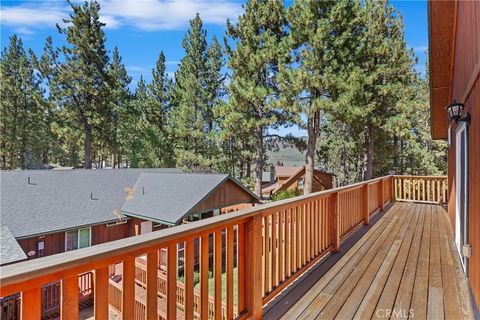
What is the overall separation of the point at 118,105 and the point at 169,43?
6.40 meters

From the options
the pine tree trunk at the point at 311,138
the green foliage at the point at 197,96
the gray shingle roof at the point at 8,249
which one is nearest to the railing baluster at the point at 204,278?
the gray shingle roof at the point at 8,249

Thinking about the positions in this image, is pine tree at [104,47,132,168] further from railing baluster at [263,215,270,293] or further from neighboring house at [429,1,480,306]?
railing baluster at [263,215,270,293]

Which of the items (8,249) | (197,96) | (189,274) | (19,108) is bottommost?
(8,249)

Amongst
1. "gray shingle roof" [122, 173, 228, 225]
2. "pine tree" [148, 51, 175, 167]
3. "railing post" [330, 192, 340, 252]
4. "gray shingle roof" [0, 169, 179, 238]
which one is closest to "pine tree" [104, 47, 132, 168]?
"pine tree" [148, 51, 175, 167]

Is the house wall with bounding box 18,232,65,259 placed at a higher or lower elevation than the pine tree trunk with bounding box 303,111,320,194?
lower

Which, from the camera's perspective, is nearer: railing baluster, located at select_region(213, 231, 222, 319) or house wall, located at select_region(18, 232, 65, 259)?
railing baluster, located at select_region(213, 231, 222, 319)

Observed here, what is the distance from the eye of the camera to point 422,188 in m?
9.18

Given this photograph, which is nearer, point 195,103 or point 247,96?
point 247,96

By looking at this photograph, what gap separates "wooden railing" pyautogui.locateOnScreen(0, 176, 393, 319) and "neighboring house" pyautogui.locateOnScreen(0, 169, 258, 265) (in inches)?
308

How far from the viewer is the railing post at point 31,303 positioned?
0.99 meters

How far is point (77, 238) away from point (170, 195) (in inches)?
152

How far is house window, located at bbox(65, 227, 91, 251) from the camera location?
34.3ft

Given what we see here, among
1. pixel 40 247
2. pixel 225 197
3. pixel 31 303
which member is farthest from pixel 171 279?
pixel 225 197

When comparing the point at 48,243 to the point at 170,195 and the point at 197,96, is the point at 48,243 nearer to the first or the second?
the point at 170,195
